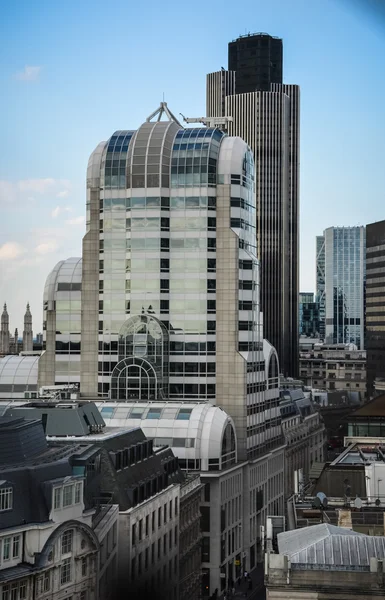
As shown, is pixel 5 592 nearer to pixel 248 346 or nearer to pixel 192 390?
pixel 192 390

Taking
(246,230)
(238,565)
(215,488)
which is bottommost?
(238,565)

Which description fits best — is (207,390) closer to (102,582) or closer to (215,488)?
(215,488)

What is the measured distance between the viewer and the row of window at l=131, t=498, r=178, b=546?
90.0m

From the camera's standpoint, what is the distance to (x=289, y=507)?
3455 inches

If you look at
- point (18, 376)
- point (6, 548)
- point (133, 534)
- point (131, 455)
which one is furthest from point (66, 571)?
point (18, 376)

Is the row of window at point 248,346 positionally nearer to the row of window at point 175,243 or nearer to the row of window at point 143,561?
the row of window at point 175,243

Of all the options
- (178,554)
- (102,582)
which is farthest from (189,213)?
(102,582)

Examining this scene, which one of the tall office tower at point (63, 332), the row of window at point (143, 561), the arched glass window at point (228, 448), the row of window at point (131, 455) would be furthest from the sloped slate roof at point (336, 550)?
the tall office tower at point (63, 332)

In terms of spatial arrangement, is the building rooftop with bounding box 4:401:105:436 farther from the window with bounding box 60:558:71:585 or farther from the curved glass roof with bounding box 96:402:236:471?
the window with bounding box 60:558:71:585

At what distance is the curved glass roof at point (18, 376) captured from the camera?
156 meters

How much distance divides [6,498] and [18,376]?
8844 cm

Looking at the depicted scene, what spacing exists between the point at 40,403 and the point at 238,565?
97.5 feet

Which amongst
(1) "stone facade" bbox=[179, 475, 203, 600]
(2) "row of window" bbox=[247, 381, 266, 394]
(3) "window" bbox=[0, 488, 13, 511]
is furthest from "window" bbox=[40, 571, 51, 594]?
(2) "row of window" bbox=[247, 381, 266, 394]

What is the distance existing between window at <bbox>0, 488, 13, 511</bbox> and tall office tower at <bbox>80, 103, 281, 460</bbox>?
71.2 m
